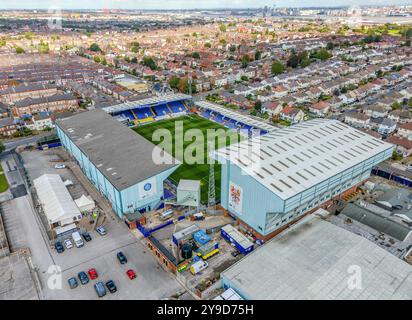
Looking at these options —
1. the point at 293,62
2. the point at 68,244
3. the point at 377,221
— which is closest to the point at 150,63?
the point at 293,62

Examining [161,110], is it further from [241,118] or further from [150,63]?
[150,63]

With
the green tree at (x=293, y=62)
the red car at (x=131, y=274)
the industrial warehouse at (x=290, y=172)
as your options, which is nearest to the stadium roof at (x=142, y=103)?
the industrial warehouse at (x=290, y=172)

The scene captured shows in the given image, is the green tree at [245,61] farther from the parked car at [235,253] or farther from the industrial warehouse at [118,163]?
the parked car at [235,253]

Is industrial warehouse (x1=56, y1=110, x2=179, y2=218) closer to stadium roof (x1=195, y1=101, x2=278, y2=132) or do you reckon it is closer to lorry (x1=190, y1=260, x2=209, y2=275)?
lorry (x1=190, y1=260, x2=209, y2=275)

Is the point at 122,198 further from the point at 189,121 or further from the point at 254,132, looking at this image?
the point at 189,121

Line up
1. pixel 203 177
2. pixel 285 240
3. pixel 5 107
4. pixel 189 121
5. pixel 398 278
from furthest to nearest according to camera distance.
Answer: pixel 5 107 → pixel 189 121 → pixel 203 177 → pixel 285 240 → pixel 398 278

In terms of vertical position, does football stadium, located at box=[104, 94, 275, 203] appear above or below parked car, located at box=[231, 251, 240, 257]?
above

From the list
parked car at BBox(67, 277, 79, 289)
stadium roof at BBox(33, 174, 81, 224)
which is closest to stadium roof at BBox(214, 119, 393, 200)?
stadium roof at BBox(33, 174, 81, 224)
